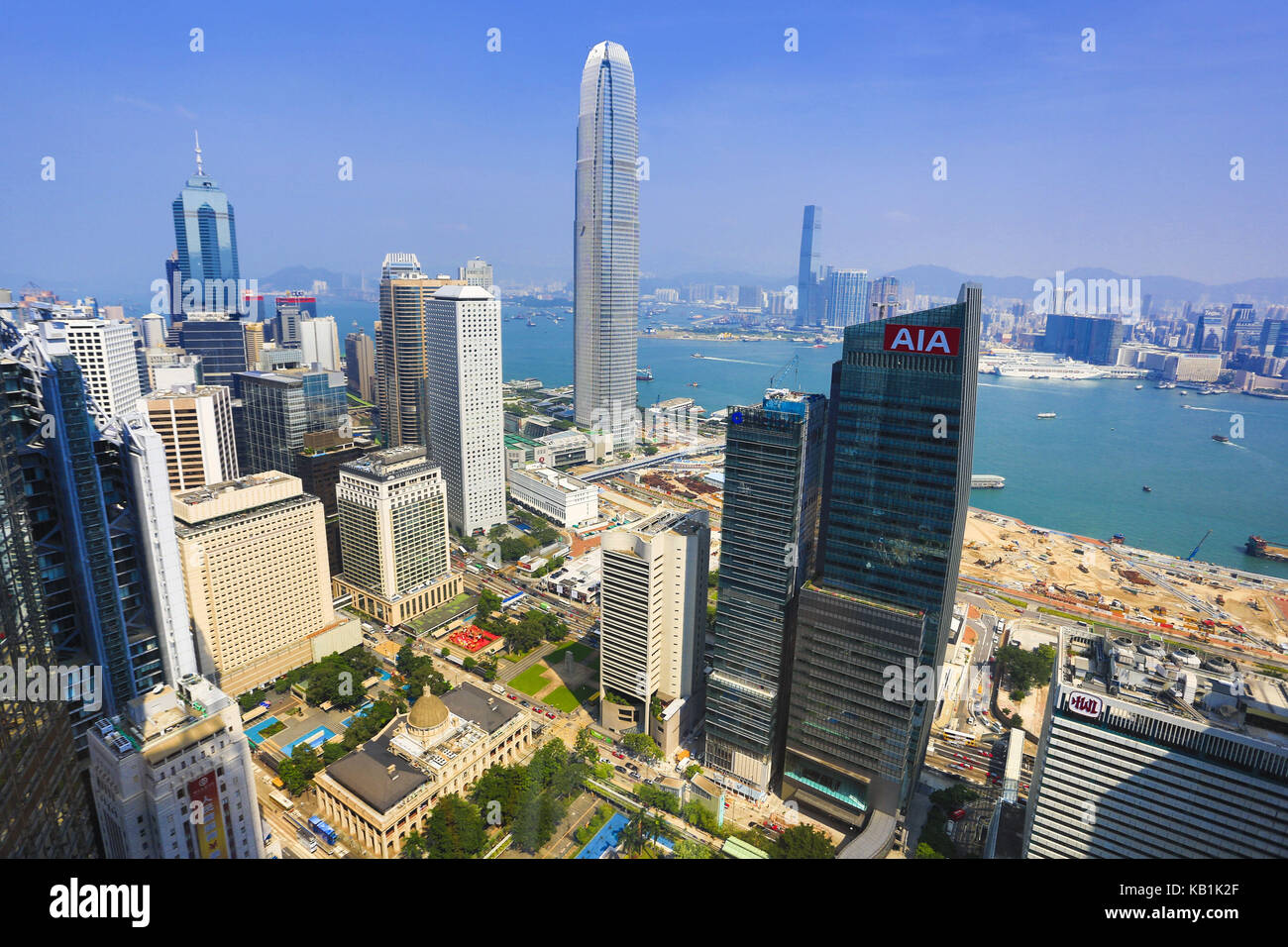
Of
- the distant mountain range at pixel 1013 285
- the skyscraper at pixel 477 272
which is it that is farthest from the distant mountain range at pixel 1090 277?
the skyscraper at pixel 477 272

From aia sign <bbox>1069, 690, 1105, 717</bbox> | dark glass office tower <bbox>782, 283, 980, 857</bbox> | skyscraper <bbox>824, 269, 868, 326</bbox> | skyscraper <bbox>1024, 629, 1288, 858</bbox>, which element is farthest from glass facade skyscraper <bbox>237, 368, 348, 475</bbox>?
skyscraper <bbox>824, 269, 868, 326</bbox>

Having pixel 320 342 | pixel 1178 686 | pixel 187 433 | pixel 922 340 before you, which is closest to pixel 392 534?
pixel 187 433

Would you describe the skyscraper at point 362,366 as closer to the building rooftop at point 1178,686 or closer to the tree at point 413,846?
the tree at point 413,846

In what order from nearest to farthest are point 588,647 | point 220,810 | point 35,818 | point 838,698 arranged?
point 35,818
point 220,810
point 838,698
point 588,647

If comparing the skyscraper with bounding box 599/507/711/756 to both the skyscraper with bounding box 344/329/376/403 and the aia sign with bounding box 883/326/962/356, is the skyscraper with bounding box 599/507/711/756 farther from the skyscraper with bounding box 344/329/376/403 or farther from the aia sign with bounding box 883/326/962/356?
the skyscraper with bounding box 344/329/376/403
